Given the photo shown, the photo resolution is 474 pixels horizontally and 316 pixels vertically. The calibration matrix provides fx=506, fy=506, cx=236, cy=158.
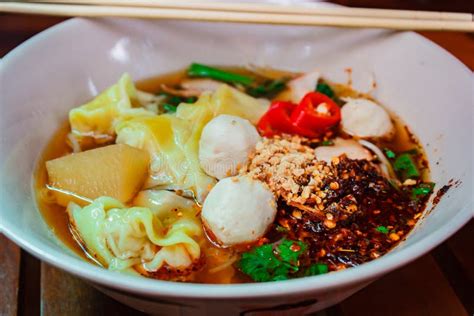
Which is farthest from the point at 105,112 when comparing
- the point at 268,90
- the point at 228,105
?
the point at 268,90

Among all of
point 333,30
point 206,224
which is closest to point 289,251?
point 206,224

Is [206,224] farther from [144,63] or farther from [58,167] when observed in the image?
[144,63]

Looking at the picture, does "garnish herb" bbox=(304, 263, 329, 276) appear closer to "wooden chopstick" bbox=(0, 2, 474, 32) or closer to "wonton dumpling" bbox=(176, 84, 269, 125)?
"wonton dumpling" bbox=(176, 84, 269, 125)

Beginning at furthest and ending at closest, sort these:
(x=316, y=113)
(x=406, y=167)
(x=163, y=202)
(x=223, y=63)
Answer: (x=223, y=63), (x=316, y=113), (x=406, y=167), (x=163, y=202)

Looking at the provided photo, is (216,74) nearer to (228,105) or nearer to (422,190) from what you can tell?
(228,105)

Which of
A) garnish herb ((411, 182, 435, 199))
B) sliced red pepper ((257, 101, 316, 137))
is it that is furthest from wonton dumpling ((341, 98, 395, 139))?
garnish herb ((411, 182, 435, 199))

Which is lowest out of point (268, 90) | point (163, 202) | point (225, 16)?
Result: point (163, 202)
